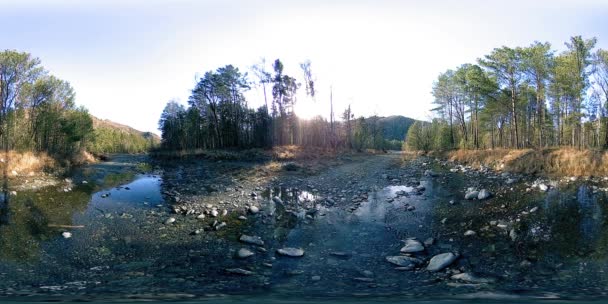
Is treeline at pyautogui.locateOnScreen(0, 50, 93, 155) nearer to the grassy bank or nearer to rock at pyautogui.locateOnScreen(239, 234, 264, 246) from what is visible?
the grassy bank

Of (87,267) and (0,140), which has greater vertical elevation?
(0,140)

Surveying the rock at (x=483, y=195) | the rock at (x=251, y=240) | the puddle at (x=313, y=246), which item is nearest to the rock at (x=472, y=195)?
the rock at (x=483, y=195)

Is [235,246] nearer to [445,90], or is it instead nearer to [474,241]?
[474,241]

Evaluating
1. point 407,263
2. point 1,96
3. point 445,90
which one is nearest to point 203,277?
point 407,263

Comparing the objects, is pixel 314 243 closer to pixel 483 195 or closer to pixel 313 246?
pixel 313 246

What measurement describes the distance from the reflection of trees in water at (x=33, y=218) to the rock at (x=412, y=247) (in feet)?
23.9

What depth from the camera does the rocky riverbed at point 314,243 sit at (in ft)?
17.3

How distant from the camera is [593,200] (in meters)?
9.59

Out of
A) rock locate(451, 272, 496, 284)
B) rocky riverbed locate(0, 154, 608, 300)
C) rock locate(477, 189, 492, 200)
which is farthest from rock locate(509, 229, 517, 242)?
rock locate(477, 189, 492, 200)

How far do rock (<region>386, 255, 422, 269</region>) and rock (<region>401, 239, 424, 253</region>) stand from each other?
0.42 meters

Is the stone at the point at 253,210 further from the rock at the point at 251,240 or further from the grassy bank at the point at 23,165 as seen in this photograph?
the grassy bank at the point at 23,165

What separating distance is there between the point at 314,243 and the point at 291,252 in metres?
0.89

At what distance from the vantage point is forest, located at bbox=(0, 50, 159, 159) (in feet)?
84.0

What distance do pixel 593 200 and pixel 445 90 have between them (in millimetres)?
38454
